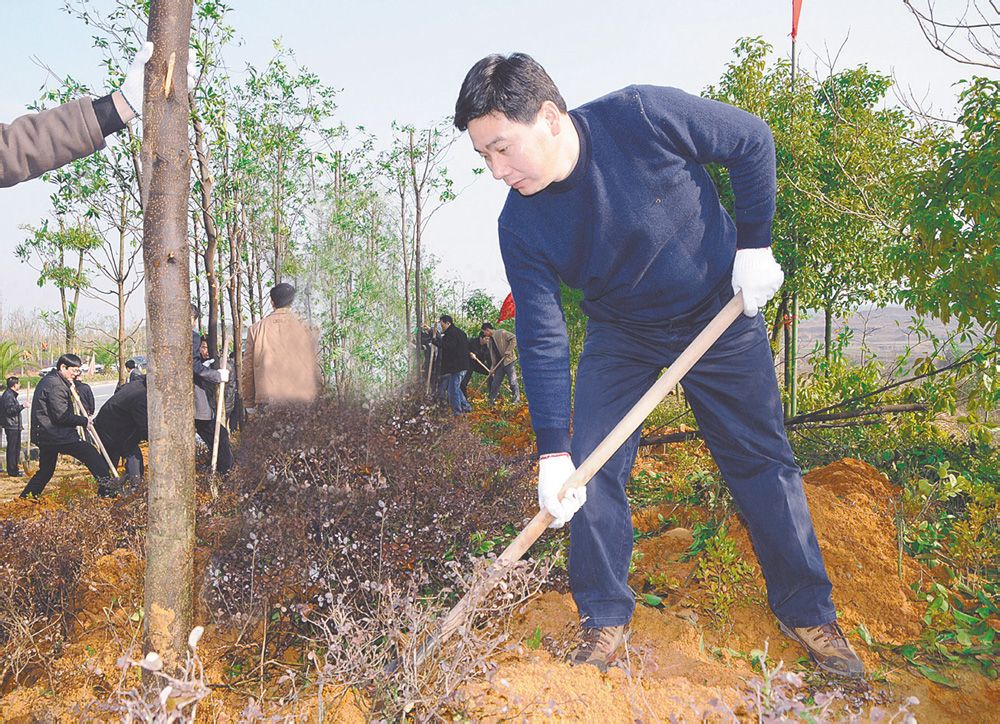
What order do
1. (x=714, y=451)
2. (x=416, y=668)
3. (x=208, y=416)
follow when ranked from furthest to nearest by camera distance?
(x=208, y=416) < (x=714, y=451) < (x=416, y=668)

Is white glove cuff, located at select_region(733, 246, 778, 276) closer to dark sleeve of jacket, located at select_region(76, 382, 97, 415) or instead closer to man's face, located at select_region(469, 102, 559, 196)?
man's face, located at select_region(469, 102, 559, 196)

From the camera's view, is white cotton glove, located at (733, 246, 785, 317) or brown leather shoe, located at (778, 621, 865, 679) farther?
brown leather shoe, located at (778, 621, 865, 679)

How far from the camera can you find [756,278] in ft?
8.84

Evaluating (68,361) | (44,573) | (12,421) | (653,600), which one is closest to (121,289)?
(12,421)

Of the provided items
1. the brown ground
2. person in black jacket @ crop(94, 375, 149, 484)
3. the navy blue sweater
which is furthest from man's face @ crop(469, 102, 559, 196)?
person in black jacket @ crop(94, 375, 149, 484)

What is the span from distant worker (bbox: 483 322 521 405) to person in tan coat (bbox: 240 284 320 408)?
18.2ft

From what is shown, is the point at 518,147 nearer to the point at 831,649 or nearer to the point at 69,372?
the point at 831,649

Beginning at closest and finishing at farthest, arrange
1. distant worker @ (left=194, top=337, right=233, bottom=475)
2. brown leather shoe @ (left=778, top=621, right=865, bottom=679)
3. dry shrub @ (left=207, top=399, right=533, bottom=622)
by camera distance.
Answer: brown leather shoe @ (left=778, top=621, right=865, bottom=679) → dry shrub @ (left=207, top=399, right=533, bottom=622) → distant worker @ (left=194, top=337, right=233, bottom=475)

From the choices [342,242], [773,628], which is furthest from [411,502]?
[342,242]

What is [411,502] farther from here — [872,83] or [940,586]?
[872,83]

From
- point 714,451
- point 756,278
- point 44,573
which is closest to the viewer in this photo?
point 756,278

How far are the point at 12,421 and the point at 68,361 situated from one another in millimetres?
3709

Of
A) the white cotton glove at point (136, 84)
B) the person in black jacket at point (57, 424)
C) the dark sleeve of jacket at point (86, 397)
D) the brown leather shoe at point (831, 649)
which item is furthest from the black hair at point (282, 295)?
the brown leather shoe at point (831, 649)

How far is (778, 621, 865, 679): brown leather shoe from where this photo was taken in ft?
9.13
